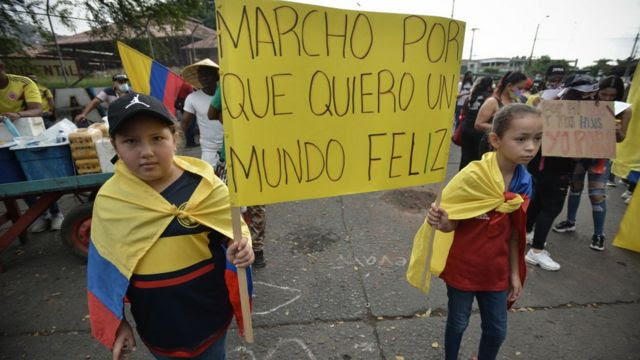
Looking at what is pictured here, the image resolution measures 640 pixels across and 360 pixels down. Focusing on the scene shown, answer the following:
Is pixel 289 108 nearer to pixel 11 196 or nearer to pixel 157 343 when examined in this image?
pixel 157 343

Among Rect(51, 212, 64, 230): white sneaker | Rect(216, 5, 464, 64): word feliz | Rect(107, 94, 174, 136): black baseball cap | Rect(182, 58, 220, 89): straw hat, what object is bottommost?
Rect(51, 212, 64, 230): white sneaker

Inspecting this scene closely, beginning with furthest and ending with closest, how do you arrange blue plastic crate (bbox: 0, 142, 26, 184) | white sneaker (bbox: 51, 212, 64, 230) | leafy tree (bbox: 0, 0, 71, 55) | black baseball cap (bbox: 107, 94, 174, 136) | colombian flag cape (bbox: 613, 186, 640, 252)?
leafy tree (bbox: 0, 0, 71, 55), white sneaker (bbox: 51, 212, 64, 230), colombian flag cape (bbox: 613, 186, 640, 252), blue plastic crate (bbox: 0, 142, 26, 184), black baseball cap (bbox: 107, 94, 174, 136)

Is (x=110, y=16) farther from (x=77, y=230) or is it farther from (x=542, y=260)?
(x=542, y=260)

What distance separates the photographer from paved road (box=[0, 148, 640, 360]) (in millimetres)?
2400

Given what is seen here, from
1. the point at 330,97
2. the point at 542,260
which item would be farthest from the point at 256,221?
the point at 542,260

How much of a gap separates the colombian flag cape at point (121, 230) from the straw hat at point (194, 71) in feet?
7.02

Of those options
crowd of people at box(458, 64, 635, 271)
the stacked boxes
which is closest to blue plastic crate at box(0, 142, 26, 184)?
the stacked boxes

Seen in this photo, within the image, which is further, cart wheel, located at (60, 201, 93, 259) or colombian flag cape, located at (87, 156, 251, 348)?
cart wheel, located at (60, 201, 93, 259)

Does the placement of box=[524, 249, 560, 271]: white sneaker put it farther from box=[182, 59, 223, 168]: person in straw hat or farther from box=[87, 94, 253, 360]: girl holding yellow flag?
box=[182, 59, 223, 168]: person in straw hat

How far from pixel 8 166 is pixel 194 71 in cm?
191

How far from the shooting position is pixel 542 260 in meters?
3.41

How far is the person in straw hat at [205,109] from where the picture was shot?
3.29m

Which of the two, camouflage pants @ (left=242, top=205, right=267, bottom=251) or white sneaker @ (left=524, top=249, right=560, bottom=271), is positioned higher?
camouflage pants @ (left=242, top=205, right=267, bottom=251)

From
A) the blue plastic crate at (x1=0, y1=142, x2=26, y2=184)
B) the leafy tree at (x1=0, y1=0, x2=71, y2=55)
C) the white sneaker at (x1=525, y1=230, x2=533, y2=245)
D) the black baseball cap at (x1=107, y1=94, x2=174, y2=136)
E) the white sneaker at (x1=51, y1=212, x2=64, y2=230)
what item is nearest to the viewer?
the black baseball cap at (x1=107, y1=94, x2=174, y2=136)
